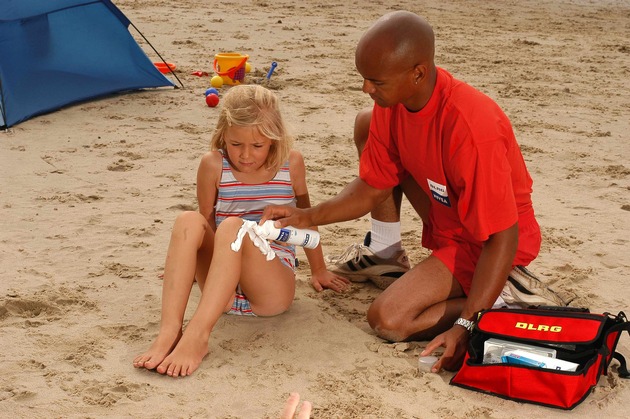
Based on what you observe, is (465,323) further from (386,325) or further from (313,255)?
(313,255)

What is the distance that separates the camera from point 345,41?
857cm

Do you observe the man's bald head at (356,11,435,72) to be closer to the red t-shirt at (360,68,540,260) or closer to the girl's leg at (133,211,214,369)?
the red t-shirt at (360,68,540,260)

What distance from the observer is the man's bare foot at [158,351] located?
2.88 meters

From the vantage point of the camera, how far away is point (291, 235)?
Result: 3.18 meters

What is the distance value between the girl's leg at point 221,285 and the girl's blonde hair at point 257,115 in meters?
0.37

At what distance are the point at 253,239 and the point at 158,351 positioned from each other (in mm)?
495

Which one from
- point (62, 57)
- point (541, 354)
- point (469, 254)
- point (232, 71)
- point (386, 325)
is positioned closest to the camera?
point (541, 354)

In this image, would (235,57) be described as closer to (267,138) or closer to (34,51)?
(34,51)

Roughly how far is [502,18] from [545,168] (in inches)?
227

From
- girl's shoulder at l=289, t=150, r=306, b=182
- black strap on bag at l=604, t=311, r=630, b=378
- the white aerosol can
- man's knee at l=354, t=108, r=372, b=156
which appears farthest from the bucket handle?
black strap on bag at l=604, t=311, r=630, b=378

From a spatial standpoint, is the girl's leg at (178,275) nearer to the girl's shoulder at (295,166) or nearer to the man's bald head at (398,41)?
the girl's shoulder at (295,166)

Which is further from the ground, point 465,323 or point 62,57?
point 62,57

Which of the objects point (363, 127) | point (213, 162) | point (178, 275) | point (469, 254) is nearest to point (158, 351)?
point (178, 275)

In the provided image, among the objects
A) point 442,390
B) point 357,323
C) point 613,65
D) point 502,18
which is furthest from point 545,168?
point 502,18
